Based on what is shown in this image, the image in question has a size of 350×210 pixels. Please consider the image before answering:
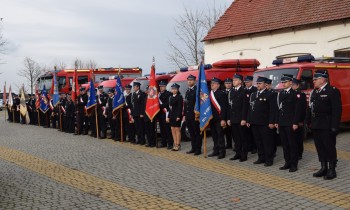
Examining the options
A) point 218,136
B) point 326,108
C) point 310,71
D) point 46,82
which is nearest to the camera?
point 326,108

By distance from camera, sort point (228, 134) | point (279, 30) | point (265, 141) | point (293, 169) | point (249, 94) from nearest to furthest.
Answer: point (293, 169), point (265, 141), point (249, 94), point (228, 134), point (279, 30)

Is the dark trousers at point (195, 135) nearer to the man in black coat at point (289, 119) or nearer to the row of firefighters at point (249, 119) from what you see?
the row of firefighters at point (249, 119)

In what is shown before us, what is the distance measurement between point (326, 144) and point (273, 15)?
47.8 ft

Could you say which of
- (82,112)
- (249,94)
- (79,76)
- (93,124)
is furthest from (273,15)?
(249,94)

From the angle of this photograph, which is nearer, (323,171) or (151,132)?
(323,171)

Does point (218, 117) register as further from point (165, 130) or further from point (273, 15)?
point (273, 15)

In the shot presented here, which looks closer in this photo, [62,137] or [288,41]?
[62,137]

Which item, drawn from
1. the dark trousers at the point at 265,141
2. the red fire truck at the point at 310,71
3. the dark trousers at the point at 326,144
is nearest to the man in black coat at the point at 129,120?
the red fire truck at the point at 310,71

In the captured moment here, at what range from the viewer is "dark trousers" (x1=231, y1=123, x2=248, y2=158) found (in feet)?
30.1

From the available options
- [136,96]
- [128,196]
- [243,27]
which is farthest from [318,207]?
[243,27]

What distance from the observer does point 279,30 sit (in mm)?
19766

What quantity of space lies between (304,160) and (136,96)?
5.33 meters

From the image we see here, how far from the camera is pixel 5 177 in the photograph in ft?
26.3

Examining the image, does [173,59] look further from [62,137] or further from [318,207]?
[318,207]
